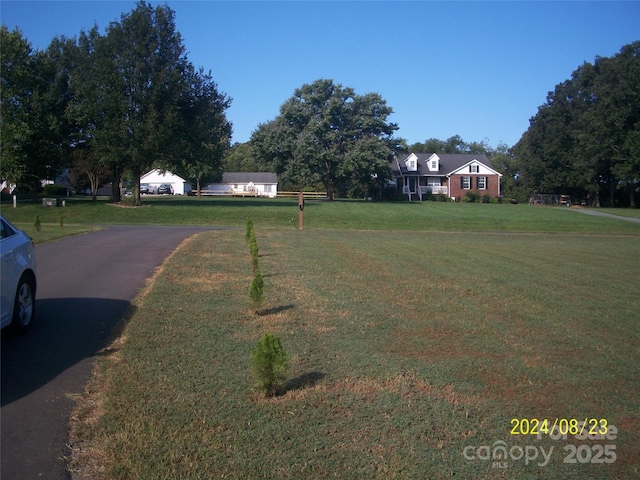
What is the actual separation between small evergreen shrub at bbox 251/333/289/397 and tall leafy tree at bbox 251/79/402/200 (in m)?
57.3

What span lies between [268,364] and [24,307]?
4099 mm

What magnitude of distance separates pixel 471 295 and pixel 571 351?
348 cm

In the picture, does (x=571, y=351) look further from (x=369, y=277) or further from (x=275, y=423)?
(x=369, y=277)

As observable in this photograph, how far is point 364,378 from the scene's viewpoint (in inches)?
227

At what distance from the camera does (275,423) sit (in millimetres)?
4742

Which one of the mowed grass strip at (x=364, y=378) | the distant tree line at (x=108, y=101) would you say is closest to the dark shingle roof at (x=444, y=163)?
the distant tree line at (x=108, y=101)

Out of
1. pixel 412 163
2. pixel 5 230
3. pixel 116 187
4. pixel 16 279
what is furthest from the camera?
pixel 412 163

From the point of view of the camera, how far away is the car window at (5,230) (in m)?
7.47

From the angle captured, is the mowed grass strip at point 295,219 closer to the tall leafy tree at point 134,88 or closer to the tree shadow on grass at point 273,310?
the tall leafy tree at point 134,88

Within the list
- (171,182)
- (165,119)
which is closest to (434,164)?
(171,182)

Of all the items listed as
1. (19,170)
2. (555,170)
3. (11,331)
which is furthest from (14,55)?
(555,170)

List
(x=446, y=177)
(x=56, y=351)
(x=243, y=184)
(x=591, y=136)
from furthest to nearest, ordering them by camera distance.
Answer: (x=243, y=184) → (x=446, y=177) → (x=591, y=136) → (x=56, y=351)

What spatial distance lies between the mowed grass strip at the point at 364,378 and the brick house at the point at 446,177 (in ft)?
210

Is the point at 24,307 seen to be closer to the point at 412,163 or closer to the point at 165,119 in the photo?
the point at 165,119
